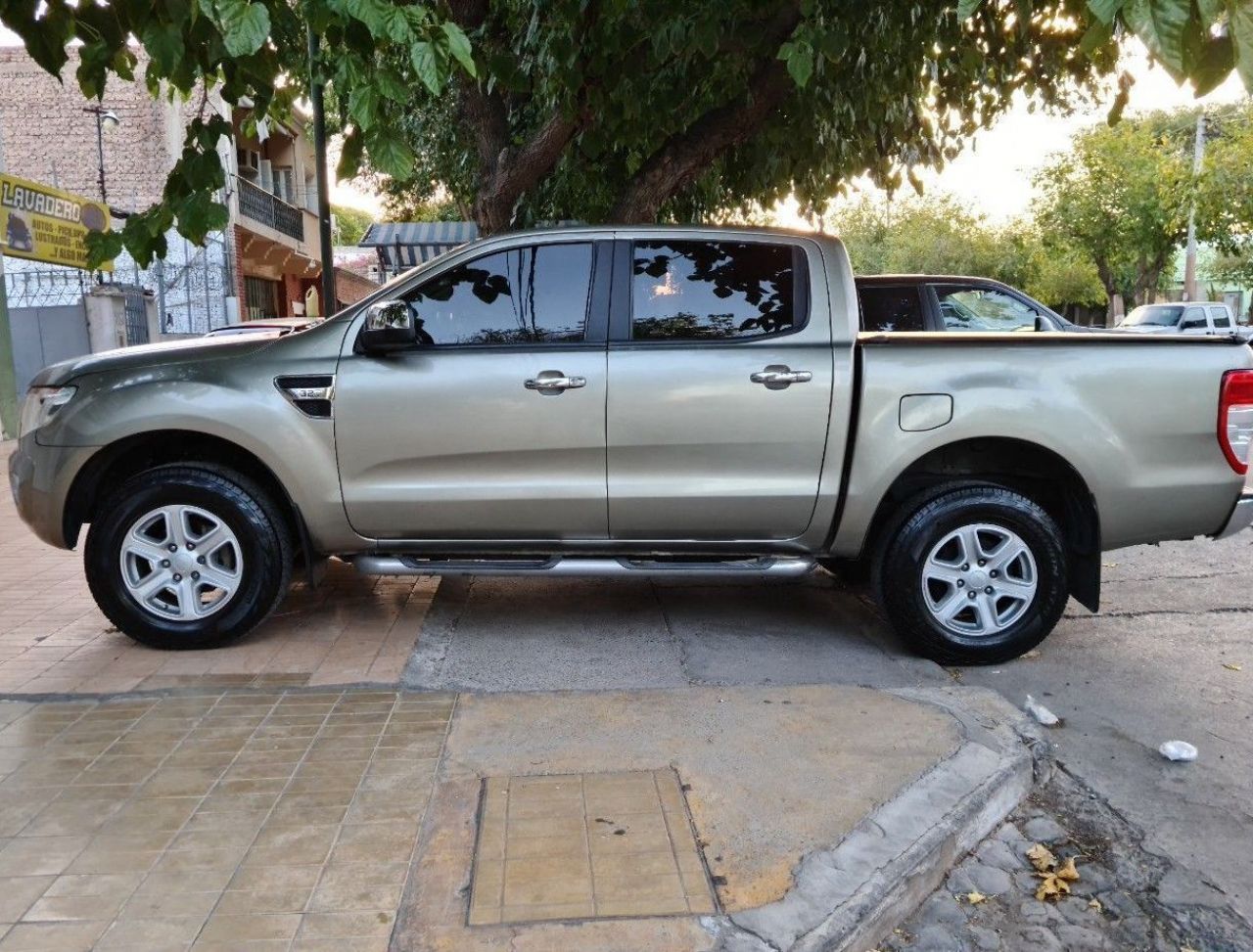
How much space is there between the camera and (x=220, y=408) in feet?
15.4

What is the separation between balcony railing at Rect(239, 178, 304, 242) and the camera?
23.4 m

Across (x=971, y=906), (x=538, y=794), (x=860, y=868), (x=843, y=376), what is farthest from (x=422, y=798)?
(x=843, y=376)

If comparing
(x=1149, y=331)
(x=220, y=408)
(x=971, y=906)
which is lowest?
Result: (x=971, y=906)

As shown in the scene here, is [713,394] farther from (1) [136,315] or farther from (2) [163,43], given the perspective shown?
(1) [136,315]

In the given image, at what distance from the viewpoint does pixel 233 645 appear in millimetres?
4965

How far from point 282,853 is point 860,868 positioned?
5.60ft

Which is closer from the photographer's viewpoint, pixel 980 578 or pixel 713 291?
pixel 980 578

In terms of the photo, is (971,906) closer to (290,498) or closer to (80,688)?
(290,498)

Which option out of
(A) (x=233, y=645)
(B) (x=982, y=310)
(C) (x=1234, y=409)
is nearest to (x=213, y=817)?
(A) (x=233, y=645)

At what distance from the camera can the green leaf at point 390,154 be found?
339 cm

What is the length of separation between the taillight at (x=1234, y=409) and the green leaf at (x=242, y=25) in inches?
164

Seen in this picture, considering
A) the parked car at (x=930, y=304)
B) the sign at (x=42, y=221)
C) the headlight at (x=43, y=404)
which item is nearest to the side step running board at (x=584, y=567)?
the headlight at (x=43, y=404)

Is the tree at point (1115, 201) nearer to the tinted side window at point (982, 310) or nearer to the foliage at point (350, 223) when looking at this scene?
the tinted side window at point (982, 310)

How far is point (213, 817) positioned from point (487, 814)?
0.87 metres
